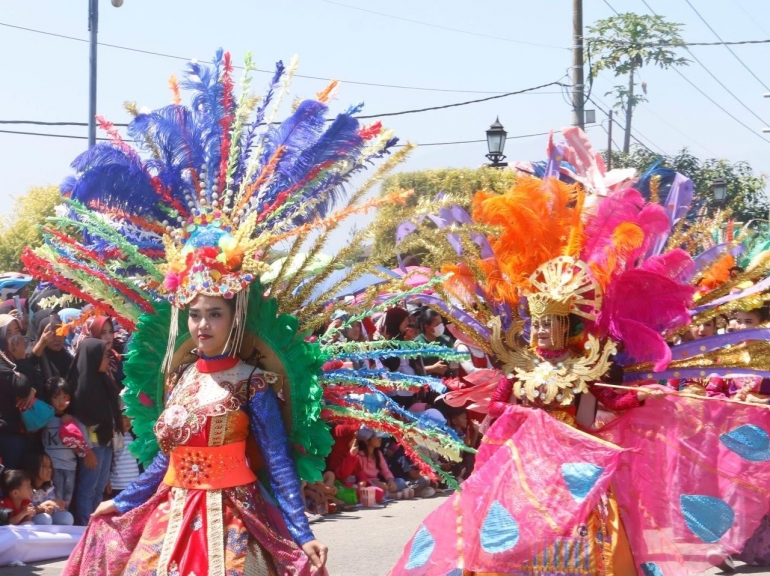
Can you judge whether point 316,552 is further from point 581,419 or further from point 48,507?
point 48,507

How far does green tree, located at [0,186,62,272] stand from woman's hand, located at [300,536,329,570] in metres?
19.8

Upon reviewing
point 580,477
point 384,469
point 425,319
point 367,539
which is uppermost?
point 425,319

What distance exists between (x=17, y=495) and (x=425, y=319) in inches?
177

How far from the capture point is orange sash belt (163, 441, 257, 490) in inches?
169

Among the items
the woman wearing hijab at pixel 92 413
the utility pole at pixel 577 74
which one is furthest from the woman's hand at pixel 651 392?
the utility pole at pixel 577 74

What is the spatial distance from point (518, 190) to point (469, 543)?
1743mm

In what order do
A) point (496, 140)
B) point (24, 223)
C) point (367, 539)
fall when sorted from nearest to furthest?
1. point (367, 539)
2. point (496, 140)
3. point (24, 223)

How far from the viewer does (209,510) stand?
4.21 metres

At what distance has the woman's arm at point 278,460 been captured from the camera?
4172 mm

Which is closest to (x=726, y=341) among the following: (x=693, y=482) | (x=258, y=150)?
(x=693, y=482)

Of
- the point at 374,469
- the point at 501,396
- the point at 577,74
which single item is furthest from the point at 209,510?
the point at 577,74

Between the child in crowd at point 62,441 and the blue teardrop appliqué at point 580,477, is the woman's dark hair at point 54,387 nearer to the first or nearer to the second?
the child in crowd at point 62,441

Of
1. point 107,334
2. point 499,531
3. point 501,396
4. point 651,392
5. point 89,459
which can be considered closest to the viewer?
point 499,531

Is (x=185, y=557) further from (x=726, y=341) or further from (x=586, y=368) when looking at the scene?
(x=726, y=341)
